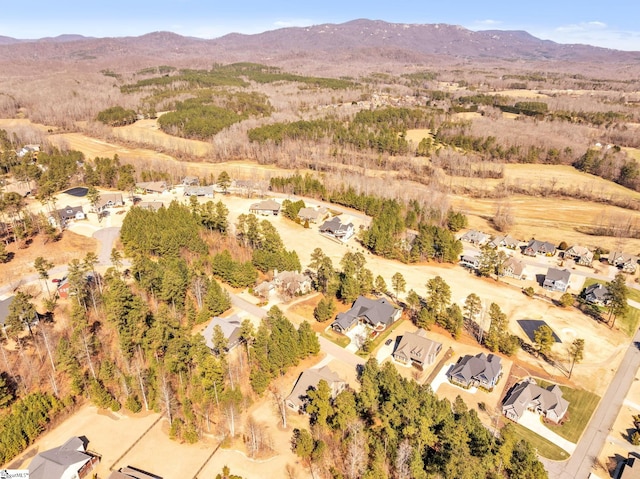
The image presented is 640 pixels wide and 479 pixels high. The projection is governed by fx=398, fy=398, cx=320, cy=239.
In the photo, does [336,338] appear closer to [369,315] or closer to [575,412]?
[369,315]

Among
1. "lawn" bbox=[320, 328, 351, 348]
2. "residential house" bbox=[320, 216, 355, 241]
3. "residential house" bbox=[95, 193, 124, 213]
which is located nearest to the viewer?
"lawn" bbox=[320, 328, 351, 348]

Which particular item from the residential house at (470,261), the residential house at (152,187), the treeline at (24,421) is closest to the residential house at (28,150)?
the residential house at (152,187)

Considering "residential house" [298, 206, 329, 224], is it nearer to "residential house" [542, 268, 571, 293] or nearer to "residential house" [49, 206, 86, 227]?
"residential house" [49, 206, 86, 227]

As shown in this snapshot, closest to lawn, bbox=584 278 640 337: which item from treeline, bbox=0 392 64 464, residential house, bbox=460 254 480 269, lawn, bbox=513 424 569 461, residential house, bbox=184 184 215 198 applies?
residential house, bbox=460 254 480 269

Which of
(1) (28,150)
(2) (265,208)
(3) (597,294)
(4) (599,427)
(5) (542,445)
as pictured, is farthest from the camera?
(1) (28,150)

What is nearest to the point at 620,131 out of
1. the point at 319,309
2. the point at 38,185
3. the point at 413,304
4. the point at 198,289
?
the point at 413,304

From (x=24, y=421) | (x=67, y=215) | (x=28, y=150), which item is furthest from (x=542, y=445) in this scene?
(x=28, y=150)
